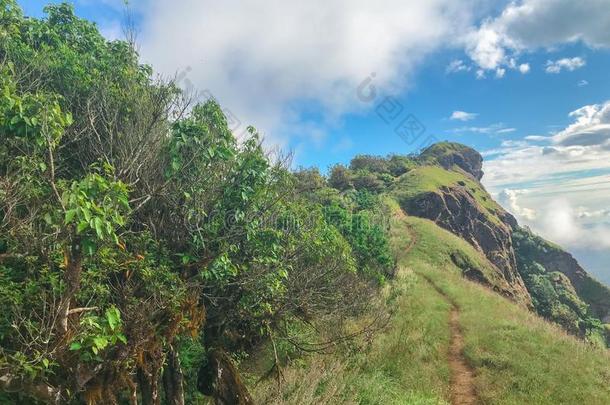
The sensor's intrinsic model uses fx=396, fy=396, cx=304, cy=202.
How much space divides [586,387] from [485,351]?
4.44 metres

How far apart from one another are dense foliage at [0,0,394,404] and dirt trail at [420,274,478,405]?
5.83 m

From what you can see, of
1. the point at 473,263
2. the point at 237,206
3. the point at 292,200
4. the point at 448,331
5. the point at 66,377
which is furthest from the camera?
the point at 473,263

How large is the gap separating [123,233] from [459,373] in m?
14.6

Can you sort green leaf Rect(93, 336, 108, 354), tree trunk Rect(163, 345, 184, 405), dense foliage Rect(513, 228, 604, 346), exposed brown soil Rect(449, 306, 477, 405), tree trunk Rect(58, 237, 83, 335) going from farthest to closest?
1. dense foliage Rect(513, 228, 604, 346)
2. exposed brown soil Rect(449, 306, 477, 405)
3. tree trunk Rect(163, 345, 184, 405)
4. green leaf Rect(93, 336, 108, 354)
5. tree trunk Rect(58, 237, 83, 335)

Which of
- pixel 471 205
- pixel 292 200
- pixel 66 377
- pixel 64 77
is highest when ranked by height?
pixel 471 205

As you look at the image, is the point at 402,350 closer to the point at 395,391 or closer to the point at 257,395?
the point at 395,391

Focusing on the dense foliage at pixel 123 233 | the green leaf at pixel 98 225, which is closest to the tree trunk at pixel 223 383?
the dense foliage at pixel 123 233

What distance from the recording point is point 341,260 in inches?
617

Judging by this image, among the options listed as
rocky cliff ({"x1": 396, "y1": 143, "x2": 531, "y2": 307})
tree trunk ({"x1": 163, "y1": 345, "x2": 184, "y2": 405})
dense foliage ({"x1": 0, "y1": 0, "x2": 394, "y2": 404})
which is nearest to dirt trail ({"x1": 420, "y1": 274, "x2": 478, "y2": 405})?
dense foliage ({"x1": 0, "y1": 0, "x2": 394, "y2": 404})

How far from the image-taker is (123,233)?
281 inches

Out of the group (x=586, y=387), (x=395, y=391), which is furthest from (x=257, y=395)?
(x=586, y=387)

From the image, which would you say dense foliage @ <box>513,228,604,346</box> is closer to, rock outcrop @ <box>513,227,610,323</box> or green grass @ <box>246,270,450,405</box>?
rock outcrop @ <box>513,227,610,323</box>

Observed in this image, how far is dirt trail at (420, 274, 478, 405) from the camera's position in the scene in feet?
45.7

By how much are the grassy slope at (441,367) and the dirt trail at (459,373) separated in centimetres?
27
